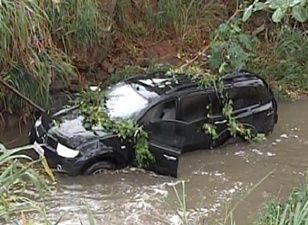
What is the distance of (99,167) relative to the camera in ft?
31.8

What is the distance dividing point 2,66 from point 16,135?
132cm

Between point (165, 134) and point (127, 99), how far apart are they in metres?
0.95

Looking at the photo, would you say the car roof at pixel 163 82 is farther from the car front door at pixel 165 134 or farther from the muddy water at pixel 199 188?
the muddy water at pixel 199 188

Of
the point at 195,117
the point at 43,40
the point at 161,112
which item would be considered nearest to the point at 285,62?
the point at 195,117

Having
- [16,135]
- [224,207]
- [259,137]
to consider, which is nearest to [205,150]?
Result: [259,137]

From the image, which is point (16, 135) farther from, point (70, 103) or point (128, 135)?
point (128, 135)

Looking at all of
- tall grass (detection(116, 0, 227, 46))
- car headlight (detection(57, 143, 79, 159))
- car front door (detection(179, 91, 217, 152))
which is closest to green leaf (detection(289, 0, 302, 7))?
car headlight (detection(57, 143, 79, 159))

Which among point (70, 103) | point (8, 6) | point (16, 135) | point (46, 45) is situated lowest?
point (16, 135)

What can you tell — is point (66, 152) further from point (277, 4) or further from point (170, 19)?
point (170, 19)

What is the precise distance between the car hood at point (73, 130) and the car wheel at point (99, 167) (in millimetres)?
391

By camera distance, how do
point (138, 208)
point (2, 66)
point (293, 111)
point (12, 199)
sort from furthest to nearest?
point (293, 111)
point (2, 66)
point (138, 208)
point (12, 199)

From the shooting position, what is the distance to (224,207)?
902 cm

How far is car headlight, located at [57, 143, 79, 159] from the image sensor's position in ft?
31.0

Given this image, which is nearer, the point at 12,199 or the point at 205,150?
the point at 12,199
